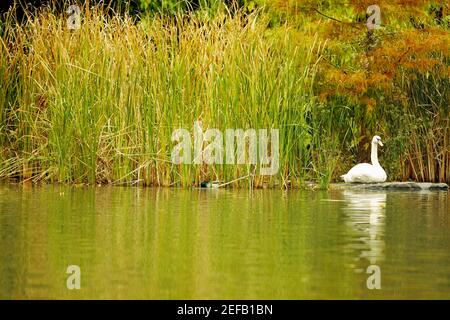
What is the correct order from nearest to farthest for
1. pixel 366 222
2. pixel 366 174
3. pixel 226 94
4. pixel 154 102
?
1. pixel 366 222
2. pixel 226 94
3. pixel 154 102
4. pixel 366 174

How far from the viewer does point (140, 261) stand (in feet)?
26.9

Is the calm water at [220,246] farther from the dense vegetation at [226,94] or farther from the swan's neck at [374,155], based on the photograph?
the swan's neck at [374,155]

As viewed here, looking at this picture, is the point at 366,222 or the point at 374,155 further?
the point at 374,155

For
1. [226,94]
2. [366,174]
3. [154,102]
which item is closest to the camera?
[226,94]

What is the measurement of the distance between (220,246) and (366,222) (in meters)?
2.49

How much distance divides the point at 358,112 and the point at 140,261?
10323 mm

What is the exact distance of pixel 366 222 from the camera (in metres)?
11.1

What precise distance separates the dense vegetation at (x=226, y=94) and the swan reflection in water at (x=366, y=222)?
4.56 ft

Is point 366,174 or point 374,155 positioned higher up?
point 374,155

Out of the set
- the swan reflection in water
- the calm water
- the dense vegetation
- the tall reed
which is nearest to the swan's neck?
the dense vegetation

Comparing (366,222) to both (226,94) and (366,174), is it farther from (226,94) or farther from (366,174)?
(366,174)

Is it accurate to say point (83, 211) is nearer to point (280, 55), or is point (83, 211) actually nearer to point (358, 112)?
point (280, 55)

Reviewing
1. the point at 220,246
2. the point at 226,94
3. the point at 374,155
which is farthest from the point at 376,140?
the point at 220,246

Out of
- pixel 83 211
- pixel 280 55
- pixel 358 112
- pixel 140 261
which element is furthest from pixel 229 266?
pixel 358 112
